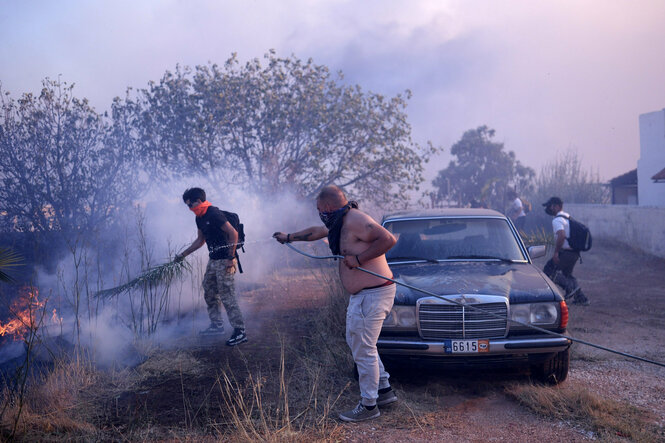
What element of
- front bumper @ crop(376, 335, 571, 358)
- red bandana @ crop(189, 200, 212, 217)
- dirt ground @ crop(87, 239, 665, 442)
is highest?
red bandana @ crop(189, 200, 212, 217)

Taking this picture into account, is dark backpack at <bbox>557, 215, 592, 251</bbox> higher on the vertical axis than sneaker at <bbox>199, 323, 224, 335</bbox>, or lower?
higher

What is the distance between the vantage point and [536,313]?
15.3 ft

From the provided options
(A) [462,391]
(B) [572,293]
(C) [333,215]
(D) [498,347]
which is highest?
(C) [333,215]

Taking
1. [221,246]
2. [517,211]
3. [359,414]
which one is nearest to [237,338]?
[221,246]

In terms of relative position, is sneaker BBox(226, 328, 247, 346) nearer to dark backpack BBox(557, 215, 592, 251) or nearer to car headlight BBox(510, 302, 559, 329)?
car headlight BBox(510, 302, 559, 329)

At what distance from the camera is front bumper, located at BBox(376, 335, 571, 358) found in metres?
4.49

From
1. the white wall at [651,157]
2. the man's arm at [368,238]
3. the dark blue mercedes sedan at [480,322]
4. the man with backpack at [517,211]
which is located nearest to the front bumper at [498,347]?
the dark blue mercedes sedan at [480,322]

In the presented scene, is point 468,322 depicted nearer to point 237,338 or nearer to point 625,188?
point 237,338

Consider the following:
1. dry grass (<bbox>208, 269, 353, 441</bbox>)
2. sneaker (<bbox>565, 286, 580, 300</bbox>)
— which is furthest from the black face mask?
sneaker (<bbox>565, 286, 580, 300</bbox>)

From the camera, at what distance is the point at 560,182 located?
25.2 metres

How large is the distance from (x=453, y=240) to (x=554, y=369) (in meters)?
1.83

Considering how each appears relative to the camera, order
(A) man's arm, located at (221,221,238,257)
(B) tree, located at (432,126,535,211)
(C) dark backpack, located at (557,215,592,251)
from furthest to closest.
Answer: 1. (B) tree, located at (432,126,535,211)
2. (C) dark backpack, located at (557,215,592,251)
3. (A) man's arm, located at (221,221,238,257)

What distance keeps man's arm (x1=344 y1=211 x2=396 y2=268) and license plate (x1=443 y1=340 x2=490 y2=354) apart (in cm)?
111

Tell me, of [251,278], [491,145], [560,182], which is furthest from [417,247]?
[491,145]
